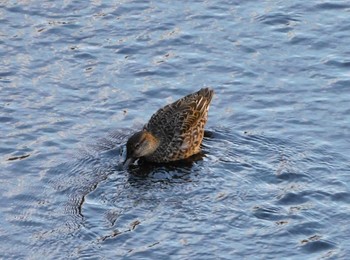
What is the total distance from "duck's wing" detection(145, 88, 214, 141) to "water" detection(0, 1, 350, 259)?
36 cm

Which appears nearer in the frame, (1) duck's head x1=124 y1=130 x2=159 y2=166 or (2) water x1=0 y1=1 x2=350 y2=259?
(2) water x1=0 y1=1 x2=350 y2=259

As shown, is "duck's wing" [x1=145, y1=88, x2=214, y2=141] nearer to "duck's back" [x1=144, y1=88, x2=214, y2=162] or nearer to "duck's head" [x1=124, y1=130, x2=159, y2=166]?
"duck's back" [x1=144, y1=88, x2=214, y2=162]

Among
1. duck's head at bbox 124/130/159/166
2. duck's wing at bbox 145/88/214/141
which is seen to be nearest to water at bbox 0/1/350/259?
duck's head at bbox 124/130/159/166

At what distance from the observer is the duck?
1554 cm

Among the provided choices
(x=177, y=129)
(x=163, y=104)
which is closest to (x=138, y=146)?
(x=177, y=129)

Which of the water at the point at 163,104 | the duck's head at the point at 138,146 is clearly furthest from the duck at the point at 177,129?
the water at the point at 163,104

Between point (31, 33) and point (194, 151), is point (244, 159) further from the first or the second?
point (31, 33)

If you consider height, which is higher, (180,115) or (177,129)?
(180,115)

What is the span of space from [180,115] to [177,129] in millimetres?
208

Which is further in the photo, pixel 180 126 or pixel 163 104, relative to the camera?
pixel 163 104

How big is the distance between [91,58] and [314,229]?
5932 millimetres

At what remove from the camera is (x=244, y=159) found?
14.9 metres

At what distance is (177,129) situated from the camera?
1590 cm

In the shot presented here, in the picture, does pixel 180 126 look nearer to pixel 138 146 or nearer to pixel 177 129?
pixel 177 129
